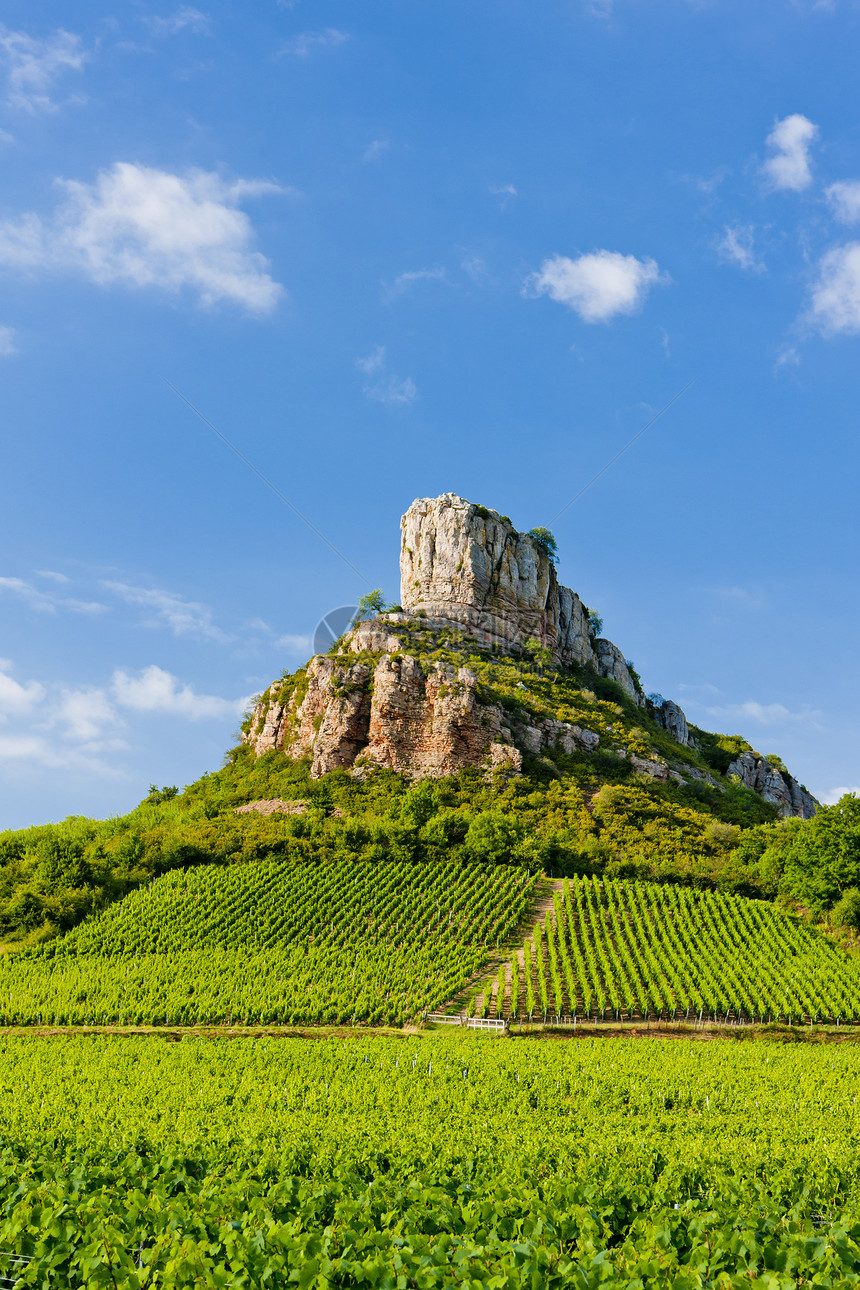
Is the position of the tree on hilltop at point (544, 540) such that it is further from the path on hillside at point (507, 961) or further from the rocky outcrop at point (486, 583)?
the path on hillside at point (507, 961)

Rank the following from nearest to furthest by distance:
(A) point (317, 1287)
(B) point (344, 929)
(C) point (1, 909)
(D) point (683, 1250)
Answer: (A) point (317, 1287) < (D) point (683, 1250) < (B) point (344, 929) < (C) point (1, 909)

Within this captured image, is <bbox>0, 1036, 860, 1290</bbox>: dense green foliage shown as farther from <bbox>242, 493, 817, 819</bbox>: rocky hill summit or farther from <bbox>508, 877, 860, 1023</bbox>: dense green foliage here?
<bbox>242, 493, 817, 819</bbox>: rocky hill summit

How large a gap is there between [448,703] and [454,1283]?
5478cm

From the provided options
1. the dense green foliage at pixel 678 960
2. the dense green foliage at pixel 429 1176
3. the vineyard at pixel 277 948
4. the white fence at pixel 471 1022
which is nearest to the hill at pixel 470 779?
the vineyard at pixel 277 948

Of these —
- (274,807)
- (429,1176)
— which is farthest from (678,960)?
(274,807)

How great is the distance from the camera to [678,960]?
33375 millimetres

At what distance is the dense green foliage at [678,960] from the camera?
95.7ft

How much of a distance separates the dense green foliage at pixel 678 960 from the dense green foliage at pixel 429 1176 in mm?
10510

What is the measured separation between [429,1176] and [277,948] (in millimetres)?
27473

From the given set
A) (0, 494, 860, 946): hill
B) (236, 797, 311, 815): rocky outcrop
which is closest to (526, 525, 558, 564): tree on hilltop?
(0, 494, 860, 946): hill

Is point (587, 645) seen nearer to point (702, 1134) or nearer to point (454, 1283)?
point (702, 1134)

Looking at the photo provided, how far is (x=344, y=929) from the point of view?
120ft

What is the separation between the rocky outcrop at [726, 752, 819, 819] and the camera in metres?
86.1

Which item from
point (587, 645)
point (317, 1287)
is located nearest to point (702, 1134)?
point (317, 1287)
